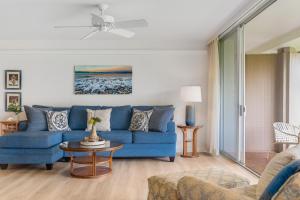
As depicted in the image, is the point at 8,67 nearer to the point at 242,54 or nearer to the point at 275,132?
the point at 242,54

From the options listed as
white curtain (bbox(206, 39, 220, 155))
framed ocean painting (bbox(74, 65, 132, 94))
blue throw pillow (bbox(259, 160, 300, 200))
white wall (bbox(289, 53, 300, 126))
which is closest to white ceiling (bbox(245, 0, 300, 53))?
white wall (bbox(289, 53, 300, 126))

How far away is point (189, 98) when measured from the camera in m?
5.37

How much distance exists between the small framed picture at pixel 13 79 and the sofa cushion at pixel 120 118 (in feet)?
7.05

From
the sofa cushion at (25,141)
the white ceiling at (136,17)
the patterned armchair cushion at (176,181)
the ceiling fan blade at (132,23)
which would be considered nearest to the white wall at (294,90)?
the white ceiling at (136,17)

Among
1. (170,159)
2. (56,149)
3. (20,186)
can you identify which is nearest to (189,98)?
(170,159)

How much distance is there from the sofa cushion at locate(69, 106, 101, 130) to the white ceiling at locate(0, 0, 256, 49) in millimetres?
1449

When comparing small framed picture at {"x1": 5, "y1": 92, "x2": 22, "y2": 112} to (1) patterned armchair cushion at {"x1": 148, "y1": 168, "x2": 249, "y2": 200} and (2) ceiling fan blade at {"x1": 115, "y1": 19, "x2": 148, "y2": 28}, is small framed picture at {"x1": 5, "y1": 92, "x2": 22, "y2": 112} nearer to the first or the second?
(2) ceiling fan blade at {"x1": 115, "y1": 19, "x2": 148, "y2": 28}

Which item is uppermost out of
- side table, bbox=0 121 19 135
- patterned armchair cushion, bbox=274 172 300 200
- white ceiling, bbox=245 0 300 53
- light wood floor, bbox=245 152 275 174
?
white ceiling, bbox=245 0 300 53

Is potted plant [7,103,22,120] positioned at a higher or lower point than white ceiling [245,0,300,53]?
lower

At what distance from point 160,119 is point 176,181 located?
113 inches

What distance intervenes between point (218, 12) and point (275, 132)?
213cm

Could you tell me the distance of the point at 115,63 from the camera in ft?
19.7

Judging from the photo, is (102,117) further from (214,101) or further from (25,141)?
(214,101)

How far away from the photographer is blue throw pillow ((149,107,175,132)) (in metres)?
5.11
